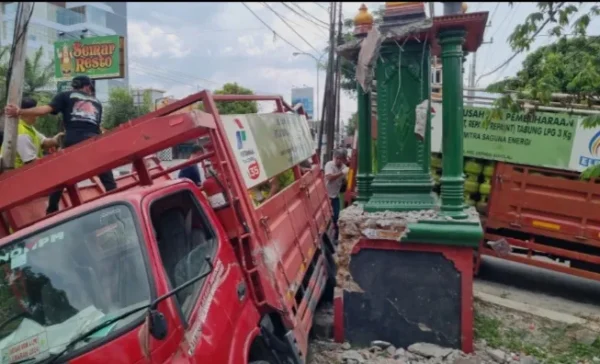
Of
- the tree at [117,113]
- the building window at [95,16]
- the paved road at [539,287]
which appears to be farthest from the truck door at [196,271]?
the building window at [95,16]

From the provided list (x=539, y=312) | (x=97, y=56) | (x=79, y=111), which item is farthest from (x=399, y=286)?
(x=97, y=56)

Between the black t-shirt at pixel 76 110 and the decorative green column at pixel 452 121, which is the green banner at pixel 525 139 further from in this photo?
the black t-shirt at pixel 76 110

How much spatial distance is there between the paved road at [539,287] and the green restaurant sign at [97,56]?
11974 mm

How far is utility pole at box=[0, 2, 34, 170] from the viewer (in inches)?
157

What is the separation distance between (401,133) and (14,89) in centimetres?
326

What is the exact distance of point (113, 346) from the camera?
2.26 metres

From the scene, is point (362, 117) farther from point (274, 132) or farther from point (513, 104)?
point (513, 104)

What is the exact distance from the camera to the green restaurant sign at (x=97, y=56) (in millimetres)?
15305

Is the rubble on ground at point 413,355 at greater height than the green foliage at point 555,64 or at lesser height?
lesser

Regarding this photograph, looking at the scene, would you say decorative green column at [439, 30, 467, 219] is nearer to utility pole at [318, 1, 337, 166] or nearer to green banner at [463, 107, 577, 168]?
green banner at [463, 107, 577, 168]

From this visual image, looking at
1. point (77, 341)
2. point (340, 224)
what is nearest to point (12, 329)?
point (77, 341)

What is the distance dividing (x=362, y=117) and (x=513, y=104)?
7.04 feet

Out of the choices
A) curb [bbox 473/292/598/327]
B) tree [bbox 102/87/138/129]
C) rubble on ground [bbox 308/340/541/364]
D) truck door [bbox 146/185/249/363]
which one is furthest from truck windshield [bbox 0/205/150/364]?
tree [bbox 102/87/138/129]

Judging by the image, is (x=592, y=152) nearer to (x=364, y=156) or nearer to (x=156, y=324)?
(x=364, y=156)
